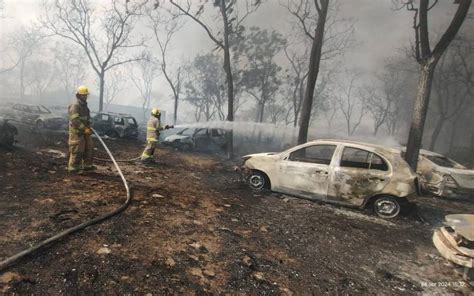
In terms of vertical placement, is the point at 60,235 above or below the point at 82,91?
below

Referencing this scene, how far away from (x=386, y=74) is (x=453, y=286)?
38765 millimetres

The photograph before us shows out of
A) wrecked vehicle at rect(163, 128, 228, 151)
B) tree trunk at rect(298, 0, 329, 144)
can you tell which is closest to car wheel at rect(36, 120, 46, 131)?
wrecked vehicle at rect(163, 128, 228, 151)

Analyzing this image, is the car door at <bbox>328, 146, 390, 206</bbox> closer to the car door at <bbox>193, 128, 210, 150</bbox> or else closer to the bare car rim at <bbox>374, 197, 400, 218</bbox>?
the bare car rim at <bbox>374, 197, 400, 218</bbox>

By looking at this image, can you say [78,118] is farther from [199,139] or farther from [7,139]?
[199,139]

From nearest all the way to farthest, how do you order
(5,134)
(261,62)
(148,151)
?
1. (5,134)
2. (148,151)
3. (261,62)

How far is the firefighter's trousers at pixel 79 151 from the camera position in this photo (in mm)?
6883

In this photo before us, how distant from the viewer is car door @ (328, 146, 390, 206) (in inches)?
254

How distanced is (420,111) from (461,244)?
673cm

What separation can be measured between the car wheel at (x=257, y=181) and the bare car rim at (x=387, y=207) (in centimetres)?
250

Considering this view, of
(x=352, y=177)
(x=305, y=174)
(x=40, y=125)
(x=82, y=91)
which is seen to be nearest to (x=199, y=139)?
(x=40, y=125)

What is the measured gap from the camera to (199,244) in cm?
426

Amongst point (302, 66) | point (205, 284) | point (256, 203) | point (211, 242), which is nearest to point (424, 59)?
point (256, 203)

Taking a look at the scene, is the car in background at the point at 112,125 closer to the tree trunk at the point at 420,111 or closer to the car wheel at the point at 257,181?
the car wheel at the point at 257,181

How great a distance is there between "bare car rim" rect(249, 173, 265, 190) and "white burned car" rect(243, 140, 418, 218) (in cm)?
43
